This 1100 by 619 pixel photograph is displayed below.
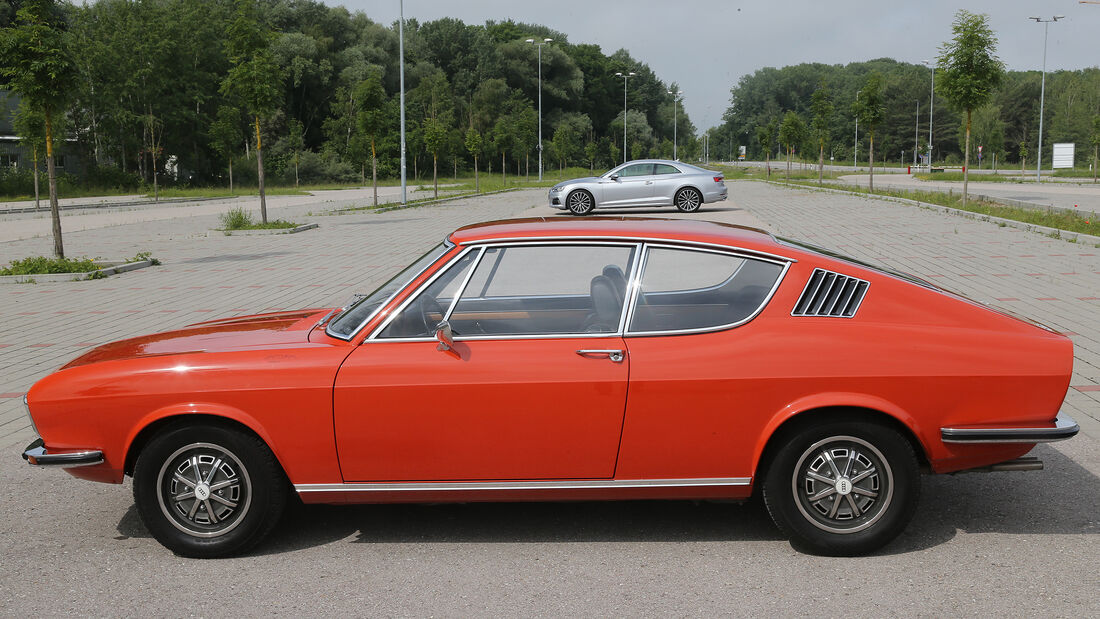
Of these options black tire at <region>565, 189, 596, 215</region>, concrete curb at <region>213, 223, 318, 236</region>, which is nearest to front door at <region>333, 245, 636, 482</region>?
concrete curb at <region>213, 223, 318, 236</region>

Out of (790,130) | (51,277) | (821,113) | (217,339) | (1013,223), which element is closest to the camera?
(217,339)

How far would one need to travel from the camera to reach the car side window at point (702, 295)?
425 centimetres

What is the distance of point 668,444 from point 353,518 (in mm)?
1695

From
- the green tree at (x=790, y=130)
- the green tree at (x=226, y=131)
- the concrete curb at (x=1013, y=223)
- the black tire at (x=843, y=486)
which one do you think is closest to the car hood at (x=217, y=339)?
the black tire at (x=843, y=486)

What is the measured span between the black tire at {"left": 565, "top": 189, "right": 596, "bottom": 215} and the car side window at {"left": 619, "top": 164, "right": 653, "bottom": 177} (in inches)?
50.4

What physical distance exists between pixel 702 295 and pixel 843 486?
1.14 meters

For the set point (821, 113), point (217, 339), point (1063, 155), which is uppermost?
point (821, 113)

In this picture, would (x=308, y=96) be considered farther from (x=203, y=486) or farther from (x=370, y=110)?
(x=203, y=486)

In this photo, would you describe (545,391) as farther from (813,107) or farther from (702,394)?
(813,107)

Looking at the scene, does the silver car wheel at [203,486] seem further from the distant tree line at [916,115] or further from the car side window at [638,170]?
the distant tree line at [916,115]

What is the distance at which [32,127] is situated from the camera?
22.4 metres

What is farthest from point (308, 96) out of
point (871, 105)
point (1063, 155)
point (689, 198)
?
point (689, 198)

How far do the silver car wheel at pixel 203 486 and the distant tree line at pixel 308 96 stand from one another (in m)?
13.7

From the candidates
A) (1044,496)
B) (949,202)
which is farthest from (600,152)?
(1044,496)
